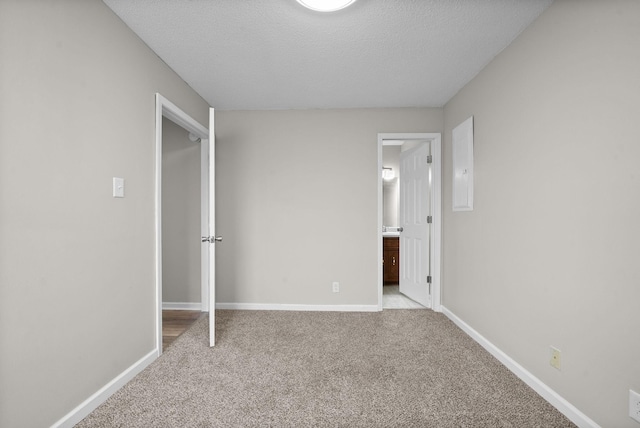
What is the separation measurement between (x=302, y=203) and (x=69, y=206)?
2.31 m

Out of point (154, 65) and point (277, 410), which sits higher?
Answer: point (154, 65)

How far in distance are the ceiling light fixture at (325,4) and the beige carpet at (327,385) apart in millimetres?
2288

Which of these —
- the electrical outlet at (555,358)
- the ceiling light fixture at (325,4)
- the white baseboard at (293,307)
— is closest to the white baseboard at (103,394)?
the white baseboard at (293,307)

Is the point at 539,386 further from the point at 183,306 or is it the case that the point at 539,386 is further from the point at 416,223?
the point at 183,306

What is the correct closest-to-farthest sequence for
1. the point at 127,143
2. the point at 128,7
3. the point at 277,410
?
1. the point at 277,410
2. the point at 128,7
3. the point at 127,143

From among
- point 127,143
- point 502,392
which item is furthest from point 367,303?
point 127,143

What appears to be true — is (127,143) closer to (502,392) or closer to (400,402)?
(400,402)

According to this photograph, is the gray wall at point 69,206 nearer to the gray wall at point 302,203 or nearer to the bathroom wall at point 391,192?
the gray wall at point 302,203

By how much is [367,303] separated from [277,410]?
6.69 ft

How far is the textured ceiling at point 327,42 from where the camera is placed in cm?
188

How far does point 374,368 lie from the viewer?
223 cm

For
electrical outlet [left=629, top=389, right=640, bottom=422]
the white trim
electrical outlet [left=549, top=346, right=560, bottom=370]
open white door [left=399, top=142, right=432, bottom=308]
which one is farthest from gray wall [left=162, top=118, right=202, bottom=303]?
electrical outlet [left=629, top=389, right=640, bottom=422]

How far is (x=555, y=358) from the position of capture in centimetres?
179

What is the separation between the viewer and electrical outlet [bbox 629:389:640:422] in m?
1.32
